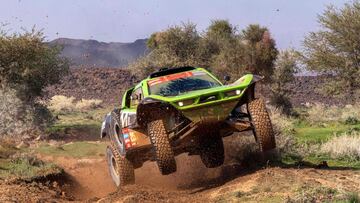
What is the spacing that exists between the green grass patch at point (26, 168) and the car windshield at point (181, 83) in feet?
14.1

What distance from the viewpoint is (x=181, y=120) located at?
1084 cm

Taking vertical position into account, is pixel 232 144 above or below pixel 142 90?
below

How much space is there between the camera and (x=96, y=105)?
49.4 metres

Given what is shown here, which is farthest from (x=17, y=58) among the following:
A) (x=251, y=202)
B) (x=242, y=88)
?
(x=251, y=202)

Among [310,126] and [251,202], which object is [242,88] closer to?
[251,202]

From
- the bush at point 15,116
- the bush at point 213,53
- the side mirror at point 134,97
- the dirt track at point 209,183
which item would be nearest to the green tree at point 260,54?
the bush at point 213,53

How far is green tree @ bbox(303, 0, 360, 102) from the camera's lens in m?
26.8

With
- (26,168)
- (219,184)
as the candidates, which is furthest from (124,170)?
(26,168)

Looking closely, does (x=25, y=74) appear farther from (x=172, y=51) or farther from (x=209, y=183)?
(x=209, y=183)

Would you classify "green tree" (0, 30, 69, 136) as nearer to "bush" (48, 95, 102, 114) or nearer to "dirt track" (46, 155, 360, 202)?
"dirt track" (46, 155, 360, 202)

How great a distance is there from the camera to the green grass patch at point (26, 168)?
565 inches

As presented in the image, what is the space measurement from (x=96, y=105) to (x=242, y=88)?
39718 millimetres

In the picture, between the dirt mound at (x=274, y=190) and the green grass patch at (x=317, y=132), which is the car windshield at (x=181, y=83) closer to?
the dirt mound at (x=274, y=190)

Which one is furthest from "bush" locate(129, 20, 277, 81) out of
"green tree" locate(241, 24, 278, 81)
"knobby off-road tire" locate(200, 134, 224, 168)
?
"knobby off-road tire" locate(200, 134, 224, 168)
